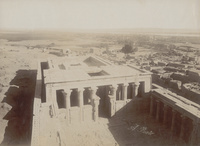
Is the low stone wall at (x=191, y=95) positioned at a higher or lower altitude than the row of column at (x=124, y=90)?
lower

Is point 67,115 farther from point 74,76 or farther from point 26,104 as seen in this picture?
point 26,104

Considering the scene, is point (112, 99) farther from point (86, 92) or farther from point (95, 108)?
point (86, 92)

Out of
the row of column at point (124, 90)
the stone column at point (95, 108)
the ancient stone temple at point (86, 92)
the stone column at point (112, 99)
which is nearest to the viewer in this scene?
the ancient stone temple at point (86, 92)

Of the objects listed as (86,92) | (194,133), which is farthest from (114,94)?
(194,133)

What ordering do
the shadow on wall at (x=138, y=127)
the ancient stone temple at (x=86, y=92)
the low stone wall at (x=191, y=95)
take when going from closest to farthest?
the shadow on wall at (x=138, y=127), the ancient stone temple at (x=86, y=92), the low stone wall at (x=191, y=95)

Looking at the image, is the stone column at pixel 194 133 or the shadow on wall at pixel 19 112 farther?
the shadow on wall at pixel 19 112

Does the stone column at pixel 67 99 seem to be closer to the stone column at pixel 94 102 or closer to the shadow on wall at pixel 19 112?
the stone column at pixel 94 102

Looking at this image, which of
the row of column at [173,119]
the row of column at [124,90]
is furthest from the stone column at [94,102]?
the row of column at [173,119]

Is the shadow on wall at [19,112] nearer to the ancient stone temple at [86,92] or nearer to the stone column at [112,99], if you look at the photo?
the ancient stone temple at [86,92]

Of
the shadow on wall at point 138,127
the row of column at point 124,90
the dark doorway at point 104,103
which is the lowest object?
the shadow on wall at point 138,127
